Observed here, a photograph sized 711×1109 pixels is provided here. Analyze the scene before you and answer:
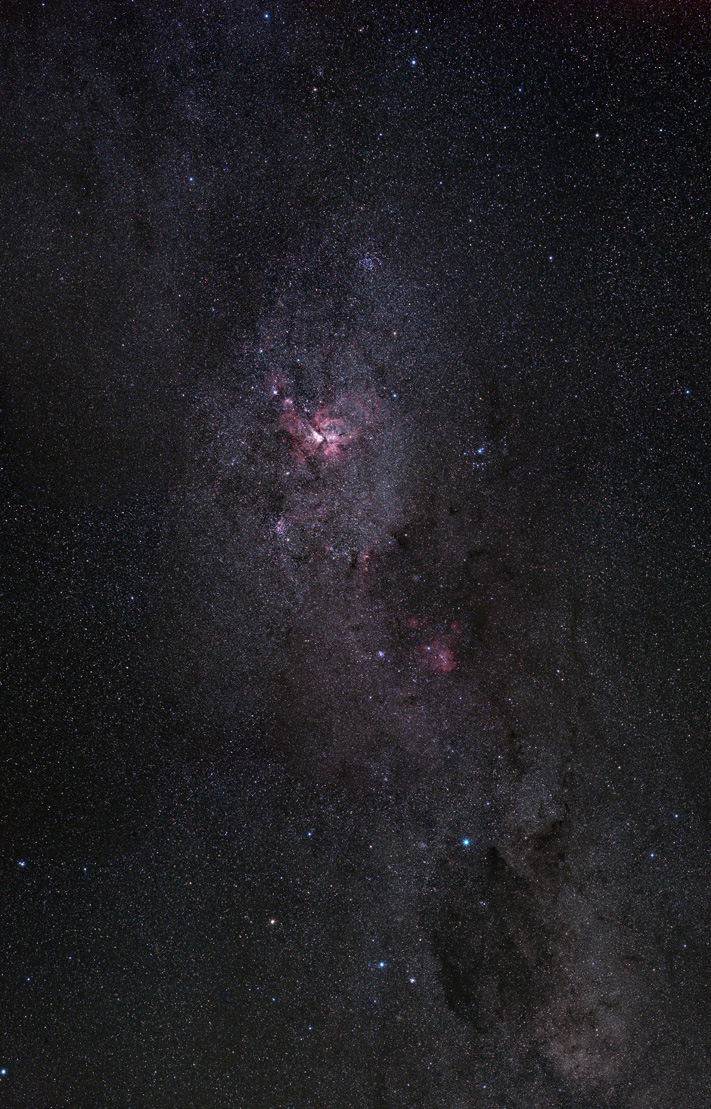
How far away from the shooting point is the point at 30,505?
377 centimetres

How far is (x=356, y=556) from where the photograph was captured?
3.65 m

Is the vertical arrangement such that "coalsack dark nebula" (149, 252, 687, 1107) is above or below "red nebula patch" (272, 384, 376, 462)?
below

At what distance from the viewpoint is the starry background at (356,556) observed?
3578mm

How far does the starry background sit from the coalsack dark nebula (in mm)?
22

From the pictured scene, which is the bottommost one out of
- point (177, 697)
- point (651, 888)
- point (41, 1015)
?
point (651, 888)

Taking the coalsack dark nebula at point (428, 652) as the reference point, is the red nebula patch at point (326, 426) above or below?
above

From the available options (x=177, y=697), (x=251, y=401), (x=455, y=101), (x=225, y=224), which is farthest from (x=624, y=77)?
(x=177, y=697)

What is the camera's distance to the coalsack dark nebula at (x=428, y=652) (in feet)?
11.9

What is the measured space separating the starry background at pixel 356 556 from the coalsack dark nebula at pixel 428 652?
0.07ft

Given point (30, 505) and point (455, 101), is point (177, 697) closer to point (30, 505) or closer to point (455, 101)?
point (30, 505)

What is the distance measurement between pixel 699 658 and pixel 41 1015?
4.69 meters

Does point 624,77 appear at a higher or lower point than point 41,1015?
higher

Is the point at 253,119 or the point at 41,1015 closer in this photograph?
the point at 253,119

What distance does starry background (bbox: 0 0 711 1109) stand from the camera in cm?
358
